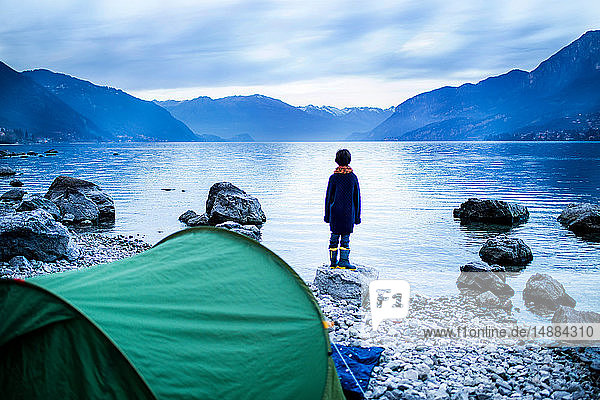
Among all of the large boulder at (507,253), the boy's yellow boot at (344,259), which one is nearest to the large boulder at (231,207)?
the large boulder at (507,253)

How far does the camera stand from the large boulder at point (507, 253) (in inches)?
596

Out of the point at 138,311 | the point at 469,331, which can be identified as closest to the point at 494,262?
the point at 469,331

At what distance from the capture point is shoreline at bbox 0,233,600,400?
627 centimetres

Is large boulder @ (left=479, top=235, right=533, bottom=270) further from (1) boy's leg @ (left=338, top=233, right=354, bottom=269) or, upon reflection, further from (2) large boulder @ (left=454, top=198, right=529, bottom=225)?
(2) large boulder @ (left=454, top=198, right=529, bottom=225)

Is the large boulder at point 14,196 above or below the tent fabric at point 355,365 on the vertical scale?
above

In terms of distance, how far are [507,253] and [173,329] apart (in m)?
13.5

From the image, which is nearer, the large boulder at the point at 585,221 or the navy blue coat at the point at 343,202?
the navy blue coat at the point at 343,202

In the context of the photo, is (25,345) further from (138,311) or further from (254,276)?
(254,276)

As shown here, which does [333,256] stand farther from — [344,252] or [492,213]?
[492,213]

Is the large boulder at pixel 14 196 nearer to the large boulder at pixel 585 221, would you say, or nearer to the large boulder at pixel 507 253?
the large boulder at pixel 507 253

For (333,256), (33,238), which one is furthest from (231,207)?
(333,256)

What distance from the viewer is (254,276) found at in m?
5.14

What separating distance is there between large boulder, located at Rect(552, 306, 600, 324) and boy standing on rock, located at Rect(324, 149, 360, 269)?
14.4 feet

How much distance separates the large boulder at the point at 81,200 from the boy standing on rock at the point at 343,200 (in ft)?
50.2
